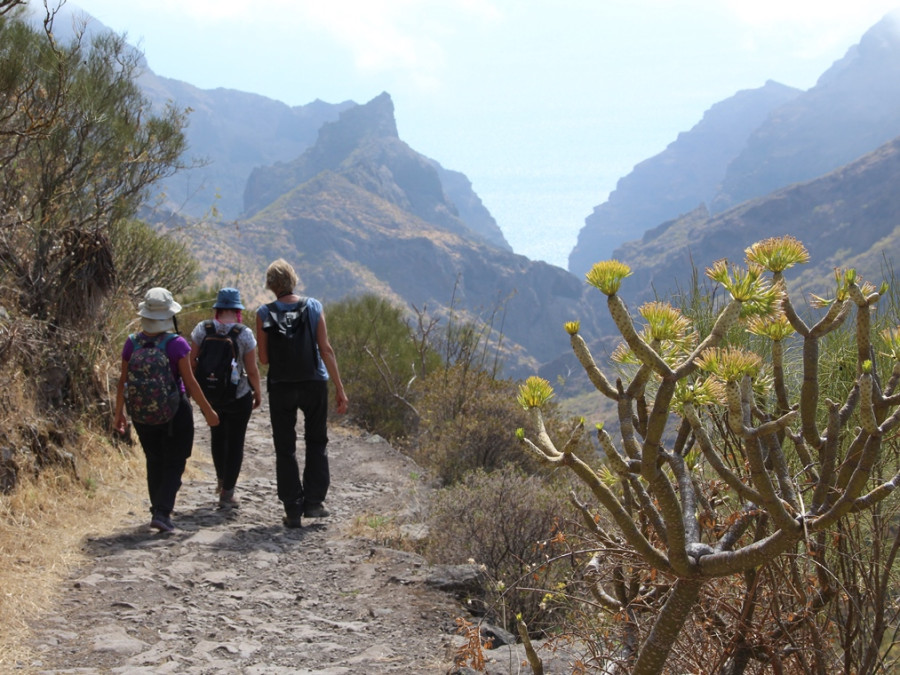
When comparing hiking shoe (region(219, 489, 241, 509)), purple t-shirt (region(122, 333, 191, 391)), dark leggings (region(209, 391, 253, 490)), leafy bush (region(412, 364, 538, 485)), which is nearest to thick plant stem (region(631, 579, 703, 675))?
purple t-shirt (region(122, 333, 191, 391))

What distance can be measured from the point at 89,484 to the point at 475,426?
12.2ft

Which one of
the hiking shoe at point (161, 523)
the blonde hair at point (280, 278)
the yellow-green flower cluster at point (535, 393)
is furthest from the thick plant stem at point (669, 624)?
the blonde hair at point (280, 278)

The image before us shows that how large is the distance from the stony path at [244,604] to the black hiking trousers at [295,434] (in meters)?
0.31

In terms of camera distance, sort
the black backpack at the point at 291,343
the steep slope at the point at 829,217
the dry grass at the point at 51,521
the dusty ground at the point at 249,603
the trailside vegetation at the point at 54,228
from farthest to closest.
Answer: the steep slope at the point at 829,217
the black backpack at the point at 291,343
the trailside vegetation at the point at 54,228
the dry grass at the point at 51,521
the dusty ground at the point at 249,603

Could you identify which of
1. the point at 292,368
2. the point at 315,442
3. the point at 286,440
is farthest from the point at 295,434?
the point at 292,368

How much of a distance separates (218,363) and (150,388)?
78cm

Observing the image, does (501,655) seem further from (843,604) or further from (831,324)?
(831,324)

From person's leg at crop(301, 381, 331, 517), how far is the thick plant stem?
4.37 meters

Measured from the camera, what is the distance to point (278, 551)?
5559mm

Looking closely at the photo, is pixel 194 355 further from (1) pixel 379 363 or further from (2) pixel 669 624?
(1) pixel 379 363

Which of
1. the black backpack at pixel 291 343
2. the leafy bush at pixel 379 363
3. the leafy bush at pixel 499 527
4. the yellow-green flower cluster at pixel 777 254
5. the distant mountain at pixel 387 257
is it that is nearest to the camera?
the yellow-green flower cluster at pixel 777 254

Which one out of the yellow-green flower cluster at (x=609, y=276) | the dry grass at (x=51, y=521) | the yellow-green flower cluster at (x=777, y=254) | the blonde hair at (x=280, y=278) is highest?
the blonde hair at (x=280, y=278)

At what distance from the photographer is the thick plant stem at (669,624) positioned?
171 centimetres

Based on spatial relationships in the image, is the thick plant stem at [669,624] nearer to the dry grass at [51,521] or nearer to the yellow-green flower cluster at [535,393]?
the yellow-green flower cluster at [535,393]
